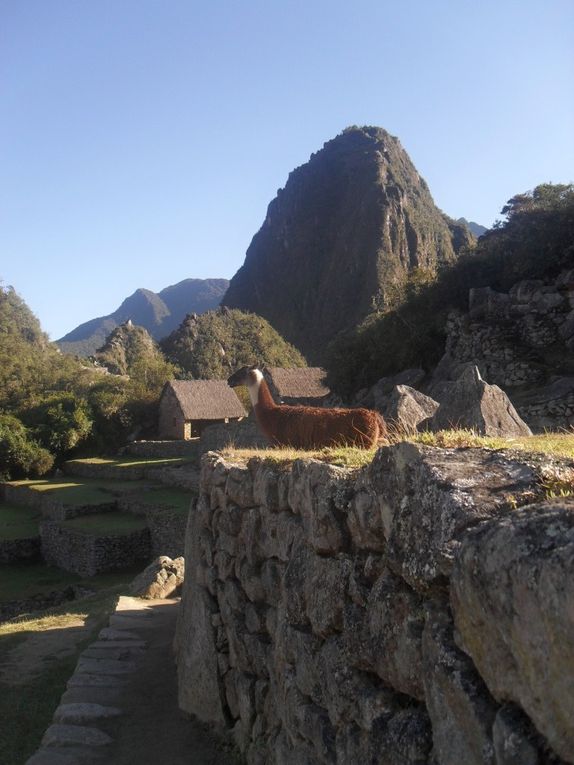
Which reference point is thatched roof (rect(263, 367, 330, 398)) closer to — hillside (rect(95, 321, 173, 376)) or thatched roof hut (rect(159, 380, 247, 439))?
thatched roof hut (rect(159, 380, 247, 439))

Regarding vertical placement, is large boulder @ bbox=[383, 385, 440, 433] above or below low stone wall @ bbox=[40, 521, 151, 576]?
above

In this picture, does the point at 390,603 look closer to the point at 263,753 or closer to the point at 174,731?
the point at 263,753

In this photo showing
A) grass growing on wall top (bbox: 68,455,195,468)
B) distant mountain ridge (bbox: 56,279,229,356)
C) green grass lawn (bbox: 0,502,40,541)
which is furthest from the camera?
distant mountain ridge (bbox: 56,279,229,356)

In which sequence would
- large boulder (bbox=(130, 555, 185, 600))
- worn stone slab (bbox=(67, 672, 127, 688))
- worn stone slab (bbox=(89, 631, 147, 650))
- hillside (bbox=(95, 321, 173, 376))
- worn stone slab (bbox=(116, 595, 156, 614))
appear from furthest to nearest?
hillside (bbox=(95, 321, 173, 376))
large boulder (bbox=(130, 555, 185, 600))
worn stone slab (bbox=(116, 595, 156, 614))
worn stone slab (bbox=(89, 631, 147, 650))
worn stone slab (bbox=(67, 672, 127, 688))

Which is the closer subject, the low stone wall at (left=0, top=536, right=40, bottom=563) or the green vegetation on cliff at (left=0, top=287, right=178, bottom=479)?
the low stone wall at (left=0, top=536, right=40, bottom=563)

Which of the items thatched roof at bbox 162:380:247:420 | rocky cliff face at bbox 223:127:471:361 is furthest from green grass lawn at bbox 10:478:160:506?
rocky cliff face at bbox 223:127:471:361

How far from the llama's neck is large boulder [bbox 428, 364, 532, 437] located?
1.97 meters

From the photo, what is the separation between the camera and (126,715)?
6277 mm

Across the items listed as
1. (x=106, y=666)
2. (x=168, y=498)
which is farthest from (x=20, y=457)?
(x=106, y=666)

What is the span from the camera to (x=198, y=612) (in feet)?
21.3

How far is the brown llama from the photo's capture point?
684cm

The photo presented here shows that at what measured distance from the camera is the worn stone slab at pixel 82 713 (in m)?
6.05

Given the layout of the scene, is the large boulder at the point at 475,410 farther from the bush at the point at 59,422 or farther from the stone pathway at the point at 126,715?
the bush at the point at 59,422

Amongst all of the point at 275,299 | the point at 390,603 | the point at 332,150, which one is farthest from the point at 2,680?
the point at 332,150
